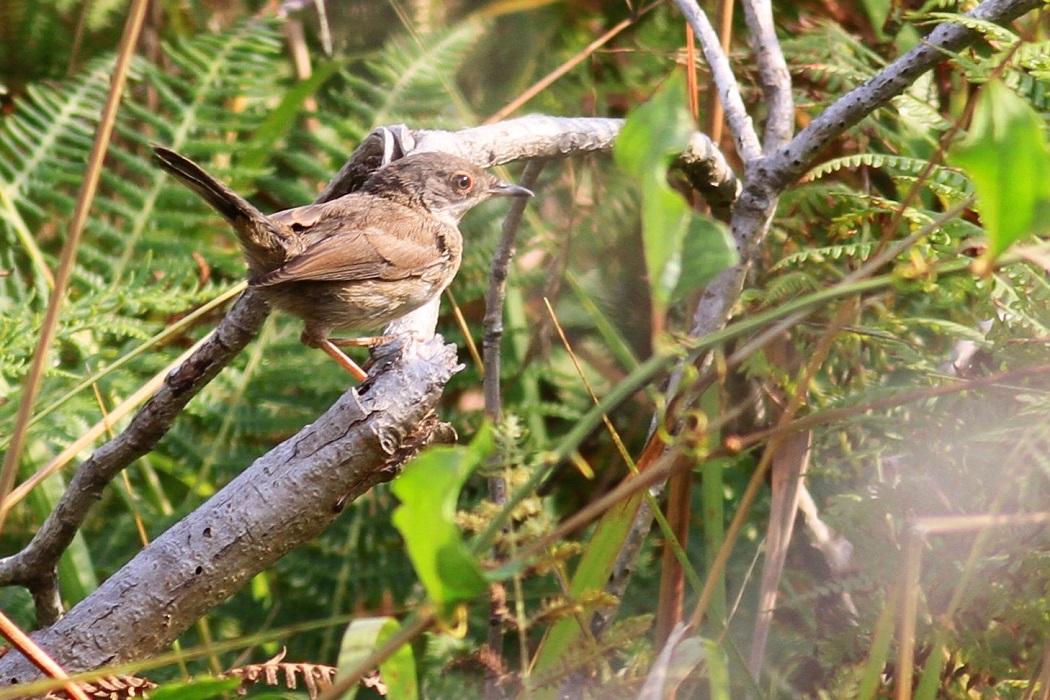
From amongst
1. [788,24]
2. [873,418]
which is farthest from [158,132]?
[873,418]

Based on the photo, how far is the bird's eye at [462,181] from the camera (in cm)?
352

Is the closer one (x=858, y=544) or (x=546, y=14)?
(x=858, y=544)

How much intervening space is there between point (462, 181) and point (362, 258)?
0.50m

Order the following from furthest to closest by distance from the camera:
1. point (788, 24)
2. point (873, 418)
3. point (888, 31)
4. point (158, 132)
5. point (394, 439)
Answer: point (158, 132) < point (788, 24) < point (888, 31) < point (873, 418) < point (394, 439)

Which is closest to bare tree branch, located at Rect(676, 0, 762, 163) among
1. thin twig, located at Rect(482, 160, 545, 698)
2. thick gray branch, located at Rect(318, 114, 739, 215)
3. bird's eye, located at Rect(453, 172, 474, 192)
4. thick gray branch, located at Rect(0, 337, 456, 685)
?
thick gray branch, located at Rect(318, 114, 739, 215)

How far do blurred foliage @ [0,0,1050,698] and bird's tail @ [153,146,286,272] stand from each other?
1.75 ft

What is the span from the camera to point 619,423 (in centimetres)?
423

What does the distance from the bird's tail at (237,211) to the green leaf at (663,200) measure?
1467 mm

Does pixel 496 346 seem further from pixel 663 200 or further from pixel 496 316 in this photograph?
pixel 663 200

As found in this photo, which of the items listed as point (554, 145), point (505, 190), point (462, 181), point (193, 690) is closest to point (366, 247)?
point (462, 181)

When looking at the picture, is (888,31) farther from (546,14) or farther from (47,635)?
(47,635)

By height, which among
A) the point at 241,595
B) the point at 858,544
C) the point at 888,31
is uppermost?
the point at 888,31

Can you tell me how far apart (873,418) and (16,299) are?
3300 mm

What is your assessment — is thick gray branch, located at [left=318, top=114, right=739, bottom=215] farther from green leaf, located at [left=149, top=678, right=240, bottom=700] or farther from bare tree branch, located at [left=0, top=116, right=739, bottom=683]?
green leaf, located at [left=149, top=678, right=240, bottom=700]
